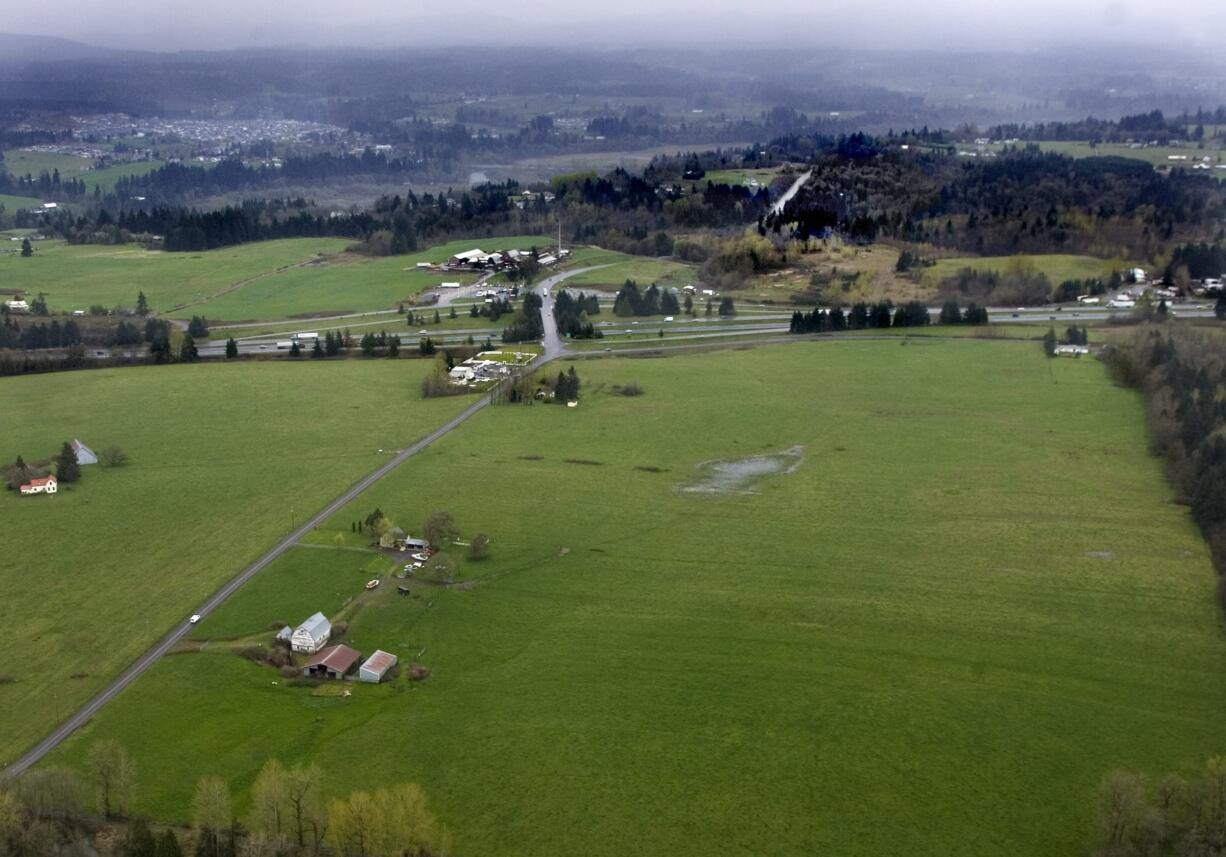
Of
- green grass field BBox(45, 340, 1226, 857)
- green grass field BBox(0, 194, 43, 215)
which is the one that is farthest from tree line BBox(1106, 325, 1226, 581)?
green grass field BBox(0, 194, 43, 215)

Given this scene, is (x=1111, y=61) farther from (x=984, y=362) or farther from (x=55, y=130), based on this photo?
(x=55, y=130)

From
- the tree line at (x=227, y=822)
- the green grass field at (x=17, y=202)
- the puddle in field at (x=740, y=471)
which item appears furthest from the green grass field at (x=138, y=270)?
the tree line at (x=227, y=822)

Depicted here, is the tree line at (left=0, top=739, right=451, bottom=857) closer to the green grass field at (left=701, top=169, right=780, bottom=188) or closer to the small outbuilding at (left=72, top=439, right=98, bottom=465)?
the small outbuilding at (left=72, top=439, right=98, bottom=465)

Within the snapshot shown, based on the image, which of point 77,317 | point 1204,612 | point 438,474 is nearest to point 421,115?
point 77,317

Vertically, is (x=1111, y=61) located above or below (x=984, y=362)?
above

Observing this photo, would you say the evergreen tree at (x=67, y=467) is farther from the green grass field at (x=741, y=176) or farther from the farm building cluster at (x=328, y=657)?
the green grass field at (x=741, y=176)
